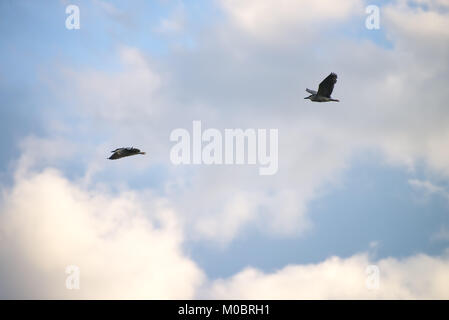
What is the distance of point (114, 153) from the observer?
7312 cm

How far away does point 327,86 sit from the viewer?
76.6m

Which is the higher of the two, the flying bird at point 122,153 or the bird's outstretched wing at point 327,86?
the bird's outstretched wing at point 327,86

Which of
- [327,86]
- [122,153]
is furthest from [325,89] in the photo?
[122,153]

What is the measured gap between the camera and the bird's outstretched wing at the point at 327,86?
7562cm

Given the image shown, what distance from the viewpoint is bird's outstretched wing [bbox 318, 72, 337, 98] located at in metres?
75.6

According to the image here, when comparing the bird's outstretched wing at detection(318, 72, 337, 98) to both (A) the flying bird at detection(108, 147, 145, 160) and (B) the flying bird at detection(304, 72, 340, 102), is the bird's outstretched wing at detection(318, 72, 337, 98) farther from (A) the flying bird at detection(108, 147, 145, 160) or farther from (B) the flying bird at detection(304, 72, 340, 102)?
(A) the flying bird at detection(108, 147, 145, 160)

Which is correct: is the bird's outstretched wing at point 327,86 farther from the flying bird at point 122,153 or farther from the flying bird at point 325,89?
the flying bird at point 122,153

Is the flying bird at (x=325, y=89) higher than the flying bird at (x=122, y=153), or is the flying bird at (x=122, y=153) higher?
the flying bird at (x=325, y=89)

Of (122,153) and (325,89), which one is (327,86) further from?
(122,153)

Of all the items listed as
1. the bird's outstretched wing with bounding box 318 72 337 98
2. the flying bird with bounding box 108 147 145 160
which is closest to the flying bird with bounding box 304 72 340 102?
the bird's outstretched wing with bounding box 318 72 337 98

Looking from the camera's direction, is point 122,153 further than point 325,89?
No

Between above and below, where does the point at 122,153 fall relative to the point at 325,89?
below

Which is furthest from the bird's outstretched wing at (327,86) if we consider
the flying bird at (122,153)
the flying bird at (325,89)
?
the flying bird at (122,153)
